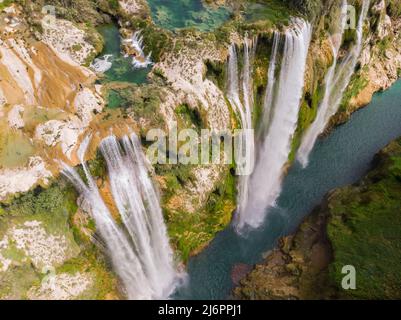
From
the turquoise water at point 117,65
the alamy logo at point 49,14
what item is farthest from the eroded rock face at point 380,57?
the alamy logo at point 49,14

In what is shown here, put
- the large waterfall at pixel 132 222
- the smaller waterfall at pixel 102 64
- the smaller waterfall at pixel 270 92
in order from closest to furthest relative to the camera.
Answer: the large waterfall at pixel 132 222 → the smaller waterfall at pixel 102 64 → the smaller waterfall at pixel 270 92

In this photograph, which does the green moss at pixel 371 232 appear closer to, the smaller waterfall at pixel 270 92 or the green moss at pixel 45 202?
the smaller waterfall at pixel 270 92

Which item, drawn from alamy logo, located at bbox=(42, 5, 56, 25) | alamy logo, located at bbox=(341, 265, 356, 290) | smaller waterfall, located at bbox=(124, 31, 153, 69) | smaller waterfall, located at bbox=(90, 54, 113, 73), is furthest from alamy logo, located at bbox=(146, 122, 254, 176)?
alamy logo, located at bbox=(42, 5, 56, 25)

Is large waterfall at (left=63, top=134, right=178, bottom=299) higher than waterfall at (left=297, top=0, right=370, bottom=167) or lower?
lower

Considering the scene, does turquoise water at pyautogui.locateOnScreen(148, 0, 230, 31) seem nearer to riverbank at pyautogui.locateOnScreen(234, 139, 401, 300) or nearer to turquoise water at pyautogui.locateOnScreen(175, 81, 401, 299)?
A: turquoise water at pyautogui.locateOnScreen(175, 81, 401, 299)

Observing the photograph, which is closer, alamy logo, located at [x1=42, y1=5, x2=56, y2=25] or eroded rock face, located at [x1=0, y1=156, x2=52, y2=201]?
eroded rock face, located at [x1=0, y1=156, x2=52, y2=201]
